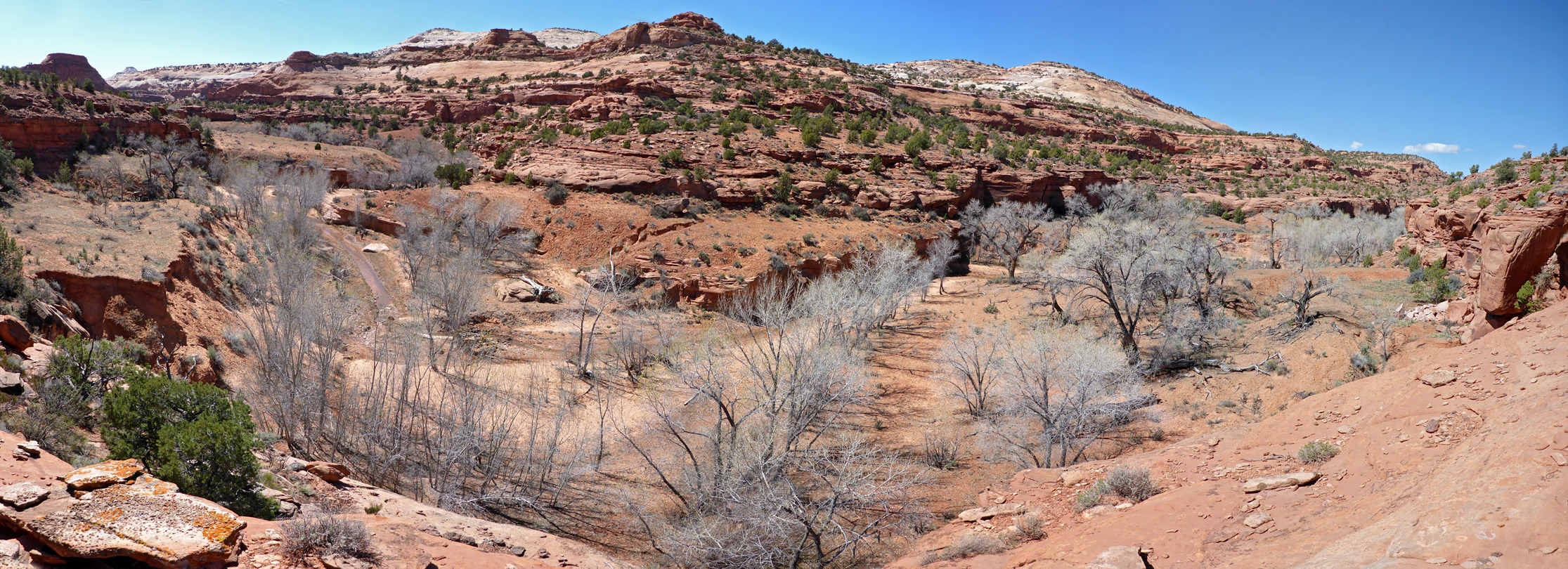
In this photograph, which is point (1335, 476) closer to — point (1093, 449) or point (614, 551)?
point (1093, 449)

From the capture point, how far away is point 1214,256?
24.7 meters

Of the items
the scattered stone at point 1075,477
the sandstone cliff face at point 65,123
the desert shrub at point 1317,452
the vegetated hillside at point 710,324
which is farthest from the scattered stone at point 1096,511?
the sandstone cliff face at point 65,123

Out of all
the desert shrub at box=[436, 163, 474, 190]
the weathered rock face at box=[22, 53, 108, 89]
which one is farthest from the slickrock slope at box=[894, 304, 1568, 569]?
the weathered rock face at box=[22, 53, 108, 89]

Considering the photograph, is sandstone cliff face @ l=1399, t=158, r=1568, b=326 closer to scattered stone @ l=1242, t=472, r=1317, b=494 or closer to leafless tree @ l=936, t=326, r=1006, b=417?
scattered stone @ l=1242, t=472, r=1317, b=494

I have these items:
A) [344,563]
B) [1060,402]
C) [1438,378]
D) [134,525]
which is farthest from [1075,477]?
[134,525]

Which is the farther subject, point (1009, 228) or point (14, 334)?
point (1009, 228)

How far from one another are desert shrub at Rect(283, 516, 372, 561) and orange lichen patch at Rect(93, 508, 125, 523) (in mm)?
1367

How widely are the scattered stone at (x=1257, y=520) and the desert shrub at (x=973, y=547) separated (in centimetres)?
307

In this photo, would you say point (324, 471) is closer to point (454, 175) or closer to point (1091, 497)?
Result: point (1091, 497)

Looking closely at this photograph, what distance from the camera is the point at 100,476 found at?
601 centimetres

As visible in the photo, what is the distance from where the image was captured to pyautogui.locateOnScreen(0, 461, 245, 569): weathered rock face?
5.23 m

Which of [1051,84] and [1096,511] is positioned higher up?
[1051,84]

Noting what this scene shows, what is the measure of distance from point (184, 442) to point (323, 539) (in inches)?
115

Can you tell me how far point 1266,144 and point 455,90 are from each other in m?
81.6
